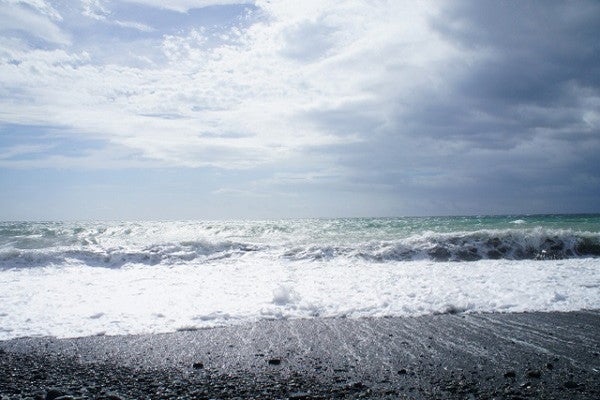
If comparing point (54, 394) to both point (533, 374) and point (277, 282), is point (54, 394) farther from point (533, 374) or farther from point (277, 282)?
point (277, 282)

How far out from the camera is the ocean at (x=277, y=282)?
666 centimetres

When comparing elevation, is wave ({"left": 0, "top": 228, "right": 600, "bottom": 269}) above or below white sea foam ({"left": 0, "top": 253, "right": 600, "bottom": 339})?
above

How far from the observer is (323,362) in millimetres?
4398

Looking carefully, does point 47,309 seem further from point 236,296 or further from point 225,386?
point 225,386

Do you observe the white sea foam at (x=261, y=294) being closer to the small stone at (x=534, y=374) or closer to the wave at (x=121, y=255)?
the wave at (x=121, y=255)

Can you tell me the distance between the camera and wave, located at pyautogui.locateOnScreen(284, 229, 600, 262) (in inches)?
589

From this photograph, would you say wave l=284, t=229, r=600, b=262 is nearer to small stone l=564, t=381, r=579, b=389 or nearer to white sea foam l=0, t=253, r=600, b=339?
white sea foam l=0, t=253, r=600, b=339

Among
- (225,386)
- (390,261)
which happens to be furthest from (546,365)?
(390,261)

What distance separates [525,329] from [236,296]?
5.28 meters

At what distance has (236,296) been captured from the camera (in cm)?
801

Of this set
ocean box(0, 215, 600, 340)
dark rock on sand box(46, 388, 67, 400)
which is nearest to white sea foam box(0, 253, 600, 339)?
ocean box(0, 215, 600, 340)

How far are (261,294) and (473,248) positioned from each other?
11.3 metres

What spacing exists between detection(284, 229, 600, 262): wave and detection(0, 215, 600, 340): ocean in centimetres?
4

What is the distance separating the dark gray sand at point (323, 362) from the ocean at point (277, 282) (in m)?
0.77
